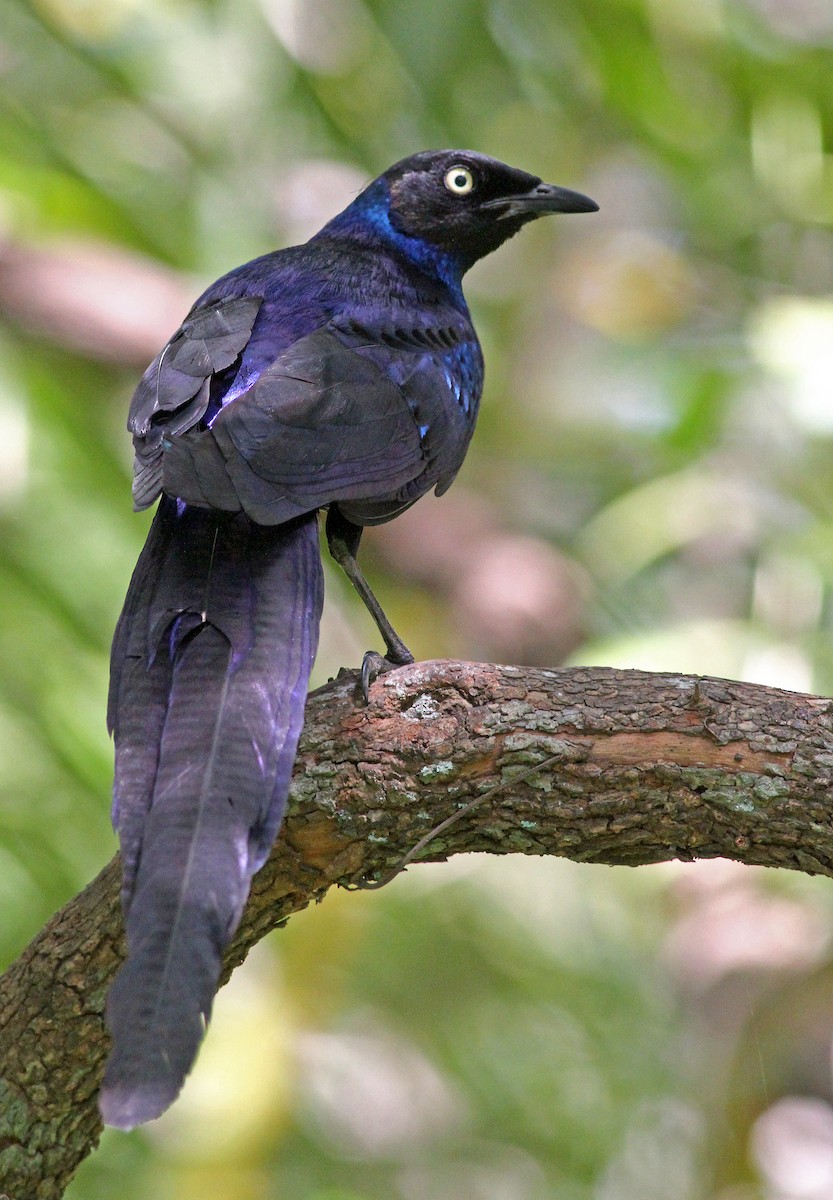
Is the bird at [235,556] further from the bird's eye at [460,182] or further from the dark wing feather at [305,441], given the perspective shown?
the bird's eye at [460,182]

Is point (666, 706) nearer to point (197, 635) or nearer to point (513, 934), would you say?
point (197, 635)

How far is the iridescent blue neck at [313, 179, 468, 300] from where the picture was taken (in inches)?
152

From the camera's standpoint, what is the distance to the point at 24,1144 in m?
2.64

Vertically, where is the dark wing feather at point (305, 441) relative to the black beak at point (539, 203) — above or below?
above

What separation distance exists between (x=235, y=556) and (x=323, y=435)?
32cm

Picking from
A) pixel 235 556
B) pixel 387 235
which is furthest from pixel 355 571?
pixel 387 235

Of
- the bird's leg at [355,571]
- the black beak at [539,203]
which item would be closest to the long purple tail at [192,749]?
the bird's leg at [355,571]

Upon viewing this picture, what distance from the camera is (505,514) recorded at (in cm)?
639

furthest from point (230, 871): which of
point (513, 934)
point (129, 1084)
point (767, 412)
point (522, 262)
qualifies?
point (522, 262)

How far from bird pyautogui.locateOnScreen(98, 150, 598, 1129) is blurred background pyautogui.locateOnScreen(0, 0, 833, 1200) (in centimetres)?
201

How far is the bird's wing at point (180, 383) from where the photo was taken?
258 cm

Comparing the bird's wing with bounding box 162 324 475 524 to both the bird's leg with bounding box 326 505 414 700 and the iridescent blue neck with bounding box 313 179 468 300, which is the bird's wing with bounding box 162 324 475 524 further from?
the iridescent blue neck with bounding box 313 179 468 300

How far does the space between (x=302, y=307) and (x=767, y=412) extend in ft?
10.2

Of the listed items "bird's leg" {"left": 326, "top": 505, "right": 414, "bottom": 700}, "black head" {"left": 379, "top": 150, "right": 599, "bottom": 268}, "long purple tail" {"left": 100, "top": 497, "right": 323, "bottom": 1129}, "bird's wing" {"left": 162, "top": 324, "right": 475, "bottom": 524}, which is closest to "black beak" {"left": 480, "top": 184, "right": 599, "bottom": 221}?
"black head" {"left": 379, "top": 150, "right": 599, "bottom": 268}
